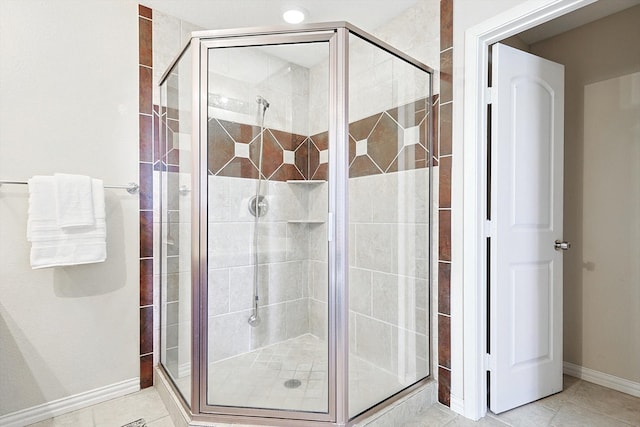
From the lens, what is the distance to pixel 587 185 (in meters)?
2.23

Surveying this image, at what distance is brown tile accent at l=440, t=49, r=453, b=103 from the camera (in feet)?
5.95

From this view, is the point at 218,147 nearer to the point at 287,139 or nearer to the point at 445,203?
the point at 287,139

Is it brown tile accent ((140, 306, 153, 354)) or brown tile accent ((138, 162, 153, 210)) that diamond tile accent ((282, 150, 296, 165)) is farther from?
brown tile accent ((140, 306, 153, 354))

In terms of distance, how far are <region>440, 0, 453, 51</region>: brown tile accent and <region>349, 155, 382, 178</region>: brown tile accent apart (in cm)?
84

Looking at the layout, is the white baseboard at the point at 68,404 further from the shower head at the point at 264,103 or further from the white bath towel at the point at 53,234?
the shower head at the point at 264,103

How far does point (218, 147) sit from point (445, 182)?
Answer: 123 cm

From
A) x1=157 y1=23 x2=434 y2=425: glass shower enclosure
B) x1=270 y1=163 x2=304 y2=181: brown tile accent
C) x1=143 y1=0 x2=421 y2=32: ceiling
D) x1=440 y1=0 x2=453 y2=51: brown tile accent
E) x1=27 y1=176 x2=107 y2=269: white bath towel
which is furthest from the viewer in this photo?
x1=143 y1=0 x2=421 y2=32: ceiling

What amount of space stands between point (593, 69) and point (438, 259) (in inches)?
67.8

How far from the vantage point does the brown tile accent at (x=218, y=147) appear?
1542 millimetres

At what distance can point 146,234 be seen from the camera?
203 centimetres

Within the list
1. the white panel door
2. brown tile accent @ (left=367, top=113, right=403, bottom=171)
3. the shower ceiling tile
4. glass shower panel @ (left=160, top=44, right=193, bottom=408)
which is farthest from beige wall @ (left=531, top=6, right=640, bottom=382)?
glass shower panel @ (left=160, top=44, right=193, bottom=408)

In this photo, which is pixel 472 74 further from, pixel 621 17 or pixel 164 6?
pixel 164 6

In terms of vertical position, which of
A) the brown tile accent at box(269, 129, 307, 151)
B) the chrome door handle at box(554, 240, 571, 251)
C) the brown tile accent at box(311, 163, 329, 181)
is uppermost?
the brown tile accent at box(269, 129, 307, 151)

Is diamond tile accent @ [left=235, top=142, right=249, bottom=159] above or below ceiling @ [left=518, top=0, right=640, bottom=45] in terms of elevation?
below
